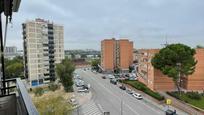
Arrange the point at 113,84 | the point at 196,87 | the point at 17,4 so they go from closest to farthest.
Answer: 1. the point at 17,4
2. the point at 196,87
3. the point at 113,84

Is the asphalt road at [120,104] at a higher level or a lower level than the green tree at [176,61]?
lower

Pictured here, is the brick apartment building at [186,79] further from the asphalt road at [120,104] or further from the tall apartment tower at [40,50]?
the tall apartment tower at [40,50]

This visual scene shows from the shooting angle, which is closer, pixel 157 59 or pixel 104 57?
pixel 157 59

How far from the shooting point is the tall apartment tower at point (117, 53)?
2733 cm

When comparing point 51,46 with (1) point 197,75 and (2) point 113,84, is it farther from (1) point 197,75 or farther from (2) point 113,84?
(1) point 197,75

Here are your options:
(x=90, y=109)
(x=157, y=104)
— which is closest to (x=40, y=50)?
(x=90, y=109)

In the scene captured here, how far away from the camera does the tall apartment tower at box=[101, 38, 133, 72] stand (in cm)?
2733

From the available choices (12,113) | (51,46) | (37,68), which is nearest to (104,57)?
(51,46)

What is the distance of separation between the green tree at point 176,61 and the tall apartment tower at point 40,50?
11.1 m

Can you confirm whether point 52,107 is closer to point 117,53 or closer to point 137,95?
point 137,95

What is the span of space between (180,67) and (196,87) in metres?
3.20

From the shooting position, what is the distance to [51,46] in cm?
2250

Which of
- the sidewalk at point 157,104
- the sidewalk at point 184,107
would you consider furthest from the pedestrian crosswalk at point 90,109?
the sidewalk at point 184,107

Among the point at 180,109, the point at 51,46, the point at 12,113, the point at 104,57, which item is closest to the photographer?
the point at 12,113
